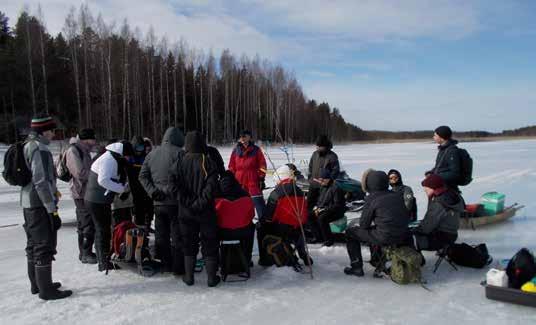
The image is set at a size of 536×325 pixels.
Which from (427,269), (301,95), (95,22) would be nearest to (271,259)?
(427,269)

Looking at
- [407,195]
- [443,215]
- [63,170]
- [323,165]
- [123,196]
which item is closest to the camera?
[443,215]

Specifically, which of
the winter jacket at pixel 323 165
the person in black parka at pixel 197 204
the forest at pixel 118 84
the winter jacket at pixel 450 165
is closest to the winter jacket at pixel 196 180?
the person in black parka at pixel 197 204

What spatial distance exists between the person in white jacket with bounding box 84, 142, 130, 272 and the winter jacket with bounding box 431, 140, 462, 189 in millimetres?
3955

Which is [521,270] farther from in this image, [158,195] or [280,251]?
[158,195]

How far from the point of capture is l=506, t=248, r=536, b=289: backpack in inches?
131

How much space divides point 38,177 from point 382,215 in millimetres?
3221

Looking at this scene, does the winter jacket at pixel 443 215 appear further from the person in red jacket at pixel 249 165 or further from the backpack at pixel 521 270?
the person in red jacket at pixel 249 165

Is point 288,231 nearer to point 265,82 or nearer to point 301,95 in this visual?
point 265,82

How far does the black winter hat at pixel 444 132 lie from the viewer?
5.07 meters

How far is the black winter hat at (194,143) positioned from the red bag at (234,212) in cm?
56

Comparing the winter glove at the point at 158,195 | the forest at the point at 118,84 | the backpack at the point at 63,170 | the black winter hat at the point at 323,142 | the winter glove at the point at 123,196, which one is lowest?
the winter glove at the point at 123,196

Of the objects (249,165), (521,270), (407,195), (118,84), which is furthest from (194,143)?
(118,84)

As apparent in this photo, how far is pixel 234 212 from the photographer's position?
12.9 ft

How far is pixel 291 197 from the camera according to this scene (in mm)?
4391
